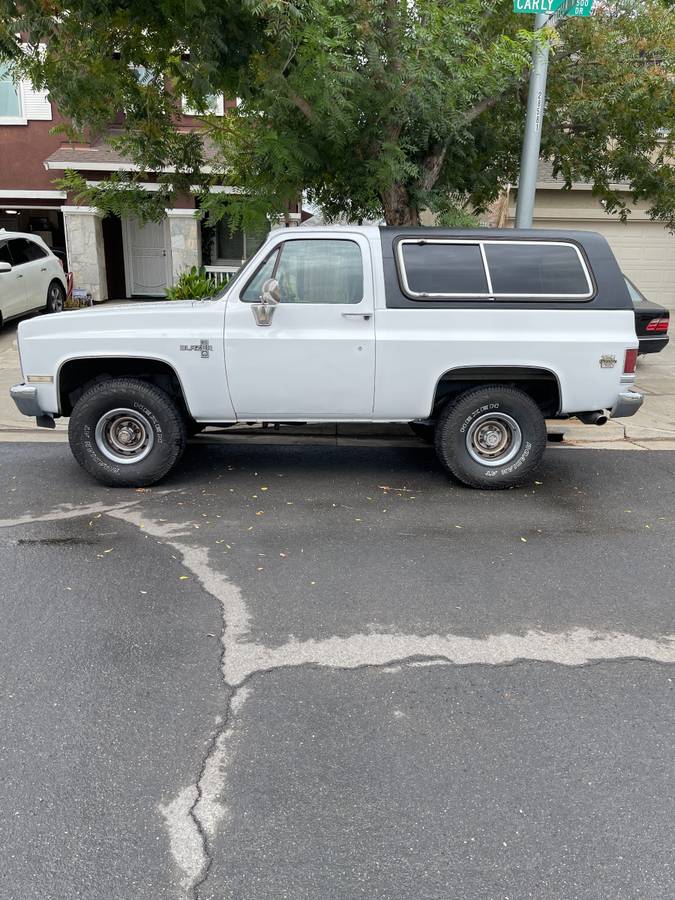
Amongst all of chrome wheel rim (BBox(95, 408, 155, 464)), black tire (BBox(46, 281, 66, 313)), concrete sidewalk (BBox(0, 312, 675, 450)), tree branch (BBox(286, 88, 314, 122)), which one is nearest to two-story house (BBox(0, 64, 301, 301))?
black tire (BBox(46, 281, 66, 313))

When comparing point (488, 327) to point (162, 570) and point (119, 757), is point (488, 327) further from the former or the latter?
point (119, 757)

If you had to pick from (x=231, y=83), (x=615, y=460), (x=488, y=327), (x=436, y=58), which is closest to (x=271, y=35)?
(x=231, y=83)

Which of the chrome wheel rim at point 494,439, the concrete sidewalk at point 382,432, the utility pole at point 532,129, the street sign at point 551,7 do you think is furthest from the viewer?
the concrete sidewalk at point 382,432

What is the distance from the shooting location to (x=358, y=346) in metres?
5.87

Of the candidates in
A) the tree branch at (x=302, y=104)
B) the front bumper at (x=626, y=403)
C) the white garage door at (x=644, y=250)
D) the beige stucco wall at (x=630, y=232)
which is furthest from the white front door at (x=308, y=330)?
the white garage door at (x=644, y=250)

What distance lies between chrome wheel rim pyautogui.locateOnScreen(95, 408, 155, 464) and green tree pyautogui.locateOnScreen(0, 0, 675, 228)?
8.91 ft

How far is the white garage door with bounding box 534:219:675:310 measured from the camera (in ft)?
58.0

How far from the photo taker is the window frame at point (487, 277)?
5.96 m

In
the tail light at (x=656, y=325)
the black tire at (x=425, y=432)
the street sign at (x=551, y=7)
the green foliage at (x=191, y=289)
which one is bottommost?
the black tire at (x=425, y=432)

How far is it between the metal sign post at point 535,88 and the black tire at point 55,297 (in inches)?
383

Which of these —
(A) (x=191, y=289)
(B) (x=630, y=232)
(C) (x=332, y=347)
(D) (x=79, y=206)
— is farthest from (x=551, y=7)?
(B) (x=630, y=232)

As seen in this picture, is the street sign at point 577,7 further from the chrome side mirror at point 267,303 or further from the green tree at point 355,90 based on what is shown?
the chrome side mirror at point 267,303

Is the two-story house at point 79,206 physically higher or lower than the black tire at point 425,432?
higher

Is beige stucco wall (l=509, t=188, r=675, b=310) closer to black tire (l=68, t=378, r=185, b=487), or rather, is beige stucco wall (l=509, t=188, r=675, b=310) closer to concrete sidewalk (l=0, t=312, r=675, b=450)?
→ concrete sidewalk (l=0, t=312, r=675, b=450)
